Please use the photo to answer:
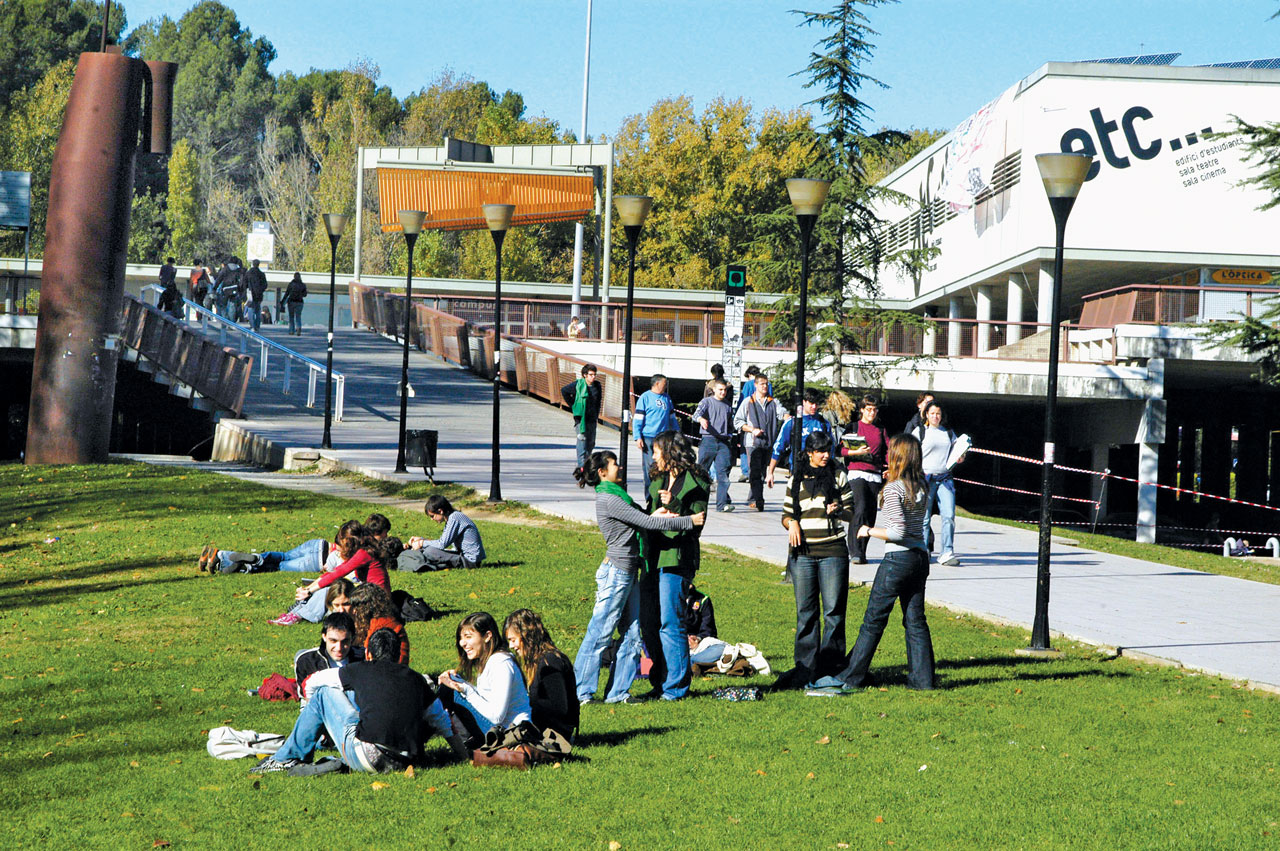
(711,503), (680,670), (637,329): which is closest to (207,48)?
(637,329)

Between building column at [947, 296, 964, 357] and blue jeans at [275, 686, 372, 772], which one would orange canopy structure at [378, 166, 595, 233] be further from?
blue jeans at [275, 686, 372, 772]

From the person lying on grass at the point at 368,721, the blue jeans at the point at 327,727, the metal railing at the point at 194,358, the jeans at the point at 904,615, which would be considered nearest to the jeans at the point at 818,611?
the jeans at the point at 904,615

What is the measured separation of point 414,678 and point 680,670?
2.15m

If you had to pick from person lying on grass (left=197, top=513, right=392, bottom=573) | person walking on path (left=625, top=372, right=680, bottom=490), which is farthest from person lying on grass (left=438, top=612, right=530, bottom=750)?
person walking on path (left=625, top=372, right=680, bottom=490)

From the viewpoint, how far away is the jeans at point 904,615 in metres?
8.77

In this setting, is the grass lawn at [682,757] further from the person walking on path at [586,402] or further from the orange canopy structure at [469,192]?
the orange canopy structure at [469,192]

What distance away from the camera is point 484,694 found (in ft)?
24.7

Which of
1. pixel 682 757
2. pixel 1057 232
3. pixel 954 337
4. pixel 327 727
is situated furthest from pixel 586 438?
pixel 954 337

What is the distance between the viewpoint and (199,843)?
600cm

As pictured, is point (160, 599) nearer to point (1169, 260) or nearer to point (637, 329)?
point (637, 329)

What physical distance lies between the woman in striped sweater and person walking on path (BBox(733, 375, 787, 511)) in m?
9.12

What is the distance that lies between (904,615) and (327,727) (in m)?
3.71

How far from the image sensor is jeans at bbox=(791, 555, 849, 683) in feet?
29.2

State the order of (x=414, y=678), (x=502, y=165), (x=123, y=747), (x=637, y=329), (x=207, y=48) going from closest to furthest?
(x=414, y=678) < (x=123, y=747) < (x=637, y=329) < (x=502, y=165) < (x=207, y=48)
